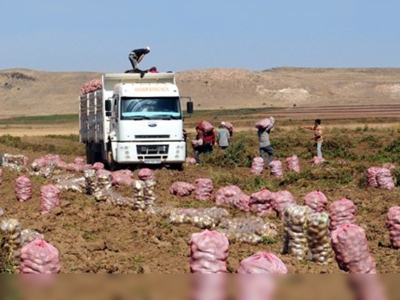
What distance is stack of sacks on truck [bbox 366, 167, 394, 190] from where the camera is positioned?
19.4 m

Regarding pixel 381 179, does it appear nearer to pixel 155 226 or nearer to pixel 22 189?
pixel 22 189

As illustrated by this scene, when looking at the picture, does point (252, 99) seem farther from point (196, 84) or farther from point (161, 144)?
point (161, 144)

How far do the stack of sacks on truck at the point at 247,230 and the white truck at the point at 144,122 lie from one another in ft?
39.8

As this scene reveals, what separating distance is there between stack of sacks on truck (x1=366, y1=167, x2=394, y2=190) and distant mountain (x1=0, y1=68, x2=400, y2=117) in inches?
4581

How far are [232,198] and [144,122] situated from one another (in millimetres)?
9428

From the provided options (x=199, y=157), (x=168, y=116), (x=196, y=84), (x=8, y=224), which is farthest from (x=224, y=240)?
(x=196, y=84)

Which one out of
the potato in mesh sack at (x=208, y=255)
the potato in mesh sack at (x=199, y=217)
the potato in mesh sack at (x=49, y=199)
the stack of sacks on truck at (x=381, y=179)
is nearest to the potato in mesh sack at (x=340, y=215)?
the potato in mesh sack at (x=199, y=217)

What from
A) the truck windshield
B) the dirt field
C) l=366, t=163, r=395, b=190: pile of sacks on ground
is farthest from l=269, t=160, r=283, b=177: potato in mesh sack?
l=366, t=163, r=395, b=190: pile of sacks on ground

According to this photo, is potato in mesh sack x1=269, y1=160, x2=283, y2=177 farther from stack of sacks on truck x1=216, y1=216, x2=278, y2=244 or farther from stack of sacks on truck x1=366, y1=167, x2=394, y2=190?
stack of sacks on truck x1=216, y1=216, x2=278, y2=244

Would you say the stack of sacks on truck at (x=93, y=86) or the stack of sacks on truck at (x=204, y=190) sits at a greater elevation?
the stack of sacks on truck at (x=93, y=86)

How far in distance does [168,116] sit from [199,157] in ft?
15.2

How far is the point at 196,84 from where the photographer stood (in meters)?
167

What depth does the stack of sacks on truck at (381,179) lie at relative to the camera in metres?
19.4

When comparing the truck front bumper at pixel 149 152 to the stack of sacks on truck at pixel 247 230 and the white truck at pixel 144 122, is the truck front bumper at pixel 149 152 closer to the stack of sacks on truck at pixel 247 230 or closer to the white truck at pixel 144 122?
the white truck at pixel 144 122
